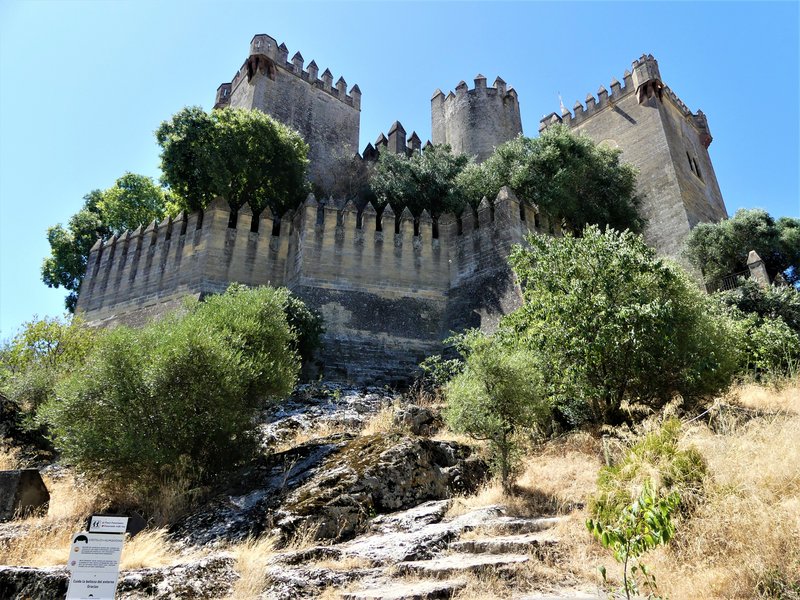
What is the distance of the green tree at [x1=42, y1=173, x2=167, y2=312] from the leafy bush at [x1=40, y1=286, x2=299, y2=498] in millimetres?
17210

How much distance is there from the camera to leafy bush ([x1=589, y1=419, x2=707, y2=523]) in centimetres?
636

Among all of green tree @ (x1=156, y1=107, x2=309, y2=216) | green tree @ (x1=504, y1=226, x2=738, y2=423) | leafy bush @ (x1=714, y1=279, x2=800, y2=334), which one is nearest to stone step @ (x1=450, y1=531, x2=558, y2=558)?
green tree @ (x1=504, y1=226, x2=738, y2=423)

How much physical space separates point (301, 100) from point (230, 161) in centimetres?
978

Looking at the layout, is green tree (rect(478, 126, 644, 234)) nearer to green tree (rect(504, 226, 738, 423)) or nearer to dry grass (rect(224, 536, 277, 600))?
green tree (rect(504, 226, 738, 423))

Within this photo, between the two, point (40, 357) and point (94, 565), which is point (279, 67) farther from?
point (94, 565)

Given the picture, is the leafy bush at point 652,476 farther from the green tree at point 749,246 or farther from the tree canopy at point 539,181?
the green tree at point 749,246

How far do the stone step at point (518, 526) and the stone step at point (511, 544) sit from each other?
160 mm

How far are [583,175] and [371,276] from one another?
26.7 feet

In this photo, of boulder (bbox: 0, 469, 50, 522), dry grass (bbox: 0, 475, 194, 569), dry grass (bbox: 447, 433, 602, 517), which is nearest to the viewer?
dry grass (bbox: 0, 475, 194, 569)

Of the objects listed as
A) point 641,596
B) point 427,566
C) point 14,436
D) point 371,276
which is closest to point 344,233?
point 371,276

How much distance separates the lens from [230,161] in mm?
19781

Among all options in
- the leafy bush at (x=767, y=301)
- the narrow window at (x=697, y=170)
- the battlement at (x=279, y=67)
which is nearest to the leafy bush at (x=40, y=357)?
the battlement at (x=279, y=67)

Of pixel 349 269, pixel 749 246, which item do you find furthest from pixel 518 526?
pixel 749 246

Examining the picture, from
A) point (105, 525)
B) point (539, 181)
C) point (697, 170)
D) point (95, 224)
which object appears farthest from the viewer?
point (697, 170)
